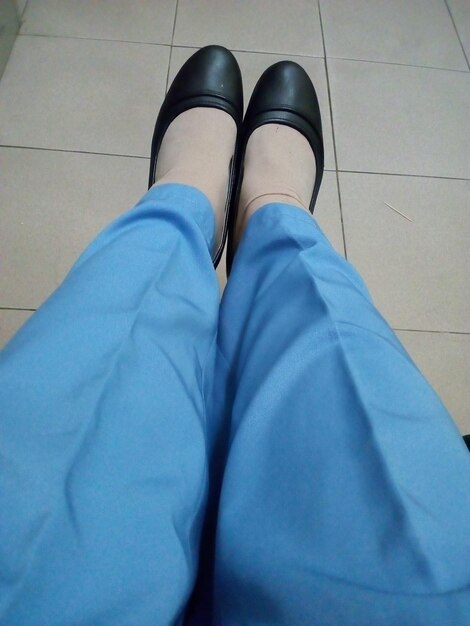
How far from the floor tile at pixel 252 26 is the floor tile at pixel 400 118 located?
120 millimetres

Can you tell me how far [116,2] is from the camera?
1223 millimetres

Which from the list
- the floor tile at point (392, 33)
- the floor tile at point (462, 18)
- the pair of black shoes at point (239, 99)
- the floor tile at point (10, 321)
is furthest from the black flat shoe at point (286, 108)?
the floor tile at point (462, 18)

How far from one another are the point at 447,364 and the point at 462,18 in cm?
104

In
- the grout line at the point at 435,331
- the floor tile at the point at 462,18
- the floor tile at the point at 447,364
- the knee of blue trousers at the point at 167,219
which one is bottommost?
the floor tile at the point at 447,364

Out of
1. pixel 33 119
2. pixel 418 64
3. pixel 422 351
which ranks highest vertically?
pixel 418 64

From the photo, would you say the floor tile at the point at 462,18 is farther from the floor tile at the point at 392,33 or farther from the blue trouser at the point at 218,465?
the blue trouser at the point at 218,465

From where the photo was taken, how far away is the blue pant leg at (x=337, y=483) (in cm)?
30

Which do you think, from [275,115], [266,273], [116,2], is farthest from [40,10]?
[266,273]

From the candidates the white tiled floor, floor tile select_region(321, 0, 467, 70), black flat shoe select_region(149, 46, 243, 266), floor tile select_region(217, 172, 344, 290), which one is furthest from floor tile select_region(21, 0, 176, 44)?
floor tile select_region(217, 172, 344, 290)

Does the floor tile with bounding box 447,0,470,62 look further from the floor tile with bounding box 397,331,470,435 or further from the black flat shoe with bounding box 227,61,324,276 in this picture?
the floor tile with bounding box 397,331,470,435

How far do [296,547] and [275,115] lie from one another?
2.57ft

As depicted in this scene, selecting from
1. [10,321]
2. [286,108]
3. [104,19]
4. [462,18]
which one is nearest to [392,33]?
[462,18]

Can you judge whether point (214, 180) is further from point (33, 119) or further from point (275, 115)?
point (33, 119)

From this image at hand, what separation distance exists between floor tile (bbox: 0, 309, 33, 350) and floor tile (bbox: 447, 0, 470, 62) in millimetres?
1239
